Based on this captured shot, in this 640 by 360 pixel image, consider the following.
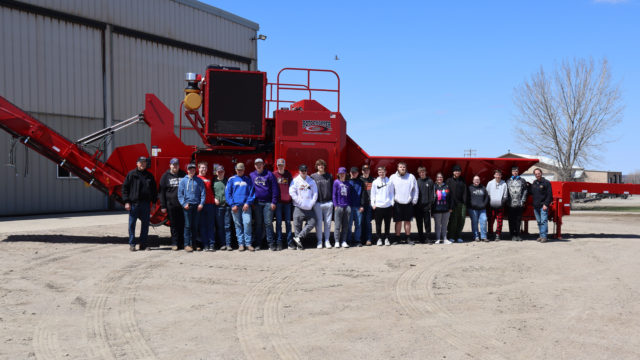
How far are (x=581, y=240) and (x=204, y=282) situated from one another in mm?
9034

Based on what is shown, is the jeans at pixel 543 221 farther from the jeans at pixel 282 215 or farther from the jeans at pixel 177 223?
the jeans at pixel 177 223

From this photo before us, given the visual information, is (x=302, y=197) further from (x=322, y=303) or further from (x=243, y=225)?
(x=322, y=303)

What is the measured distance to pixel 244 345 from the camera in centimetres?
439

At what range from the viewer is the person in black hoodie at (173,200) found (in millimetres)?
9531

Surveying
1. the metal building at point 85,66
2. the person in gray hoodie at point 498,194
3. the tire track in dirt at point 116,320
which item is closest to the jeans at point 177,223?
the tire track in dirt at point 116,320

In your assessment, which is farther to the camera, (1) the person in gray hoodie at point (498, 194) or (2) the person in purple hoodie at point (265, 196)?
(1) the person in gray hoodie at point (498, 194)

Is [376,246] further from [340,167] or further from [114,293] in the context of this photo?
[114,293]

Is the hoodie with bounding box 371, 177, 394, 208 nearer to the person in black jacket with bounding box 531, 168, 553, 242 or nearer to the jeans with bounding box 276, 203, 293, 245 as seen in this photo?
the jeans with bounding box 276, 203, 293, 245

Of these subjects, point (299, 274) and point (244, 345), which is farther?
point (299, 274)

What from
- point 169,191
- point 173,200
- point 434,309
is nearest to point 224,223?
point 173,200

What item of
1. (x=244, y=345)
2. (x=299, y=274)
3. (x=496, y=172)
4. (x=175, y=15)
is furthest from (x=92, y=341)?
(x=175, y=15)

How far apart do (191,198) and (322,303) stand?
453 centimetres

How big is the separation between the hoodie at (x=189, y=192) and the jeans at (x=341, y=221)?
2.71 meters

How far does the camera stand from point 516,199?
36.1 ft
